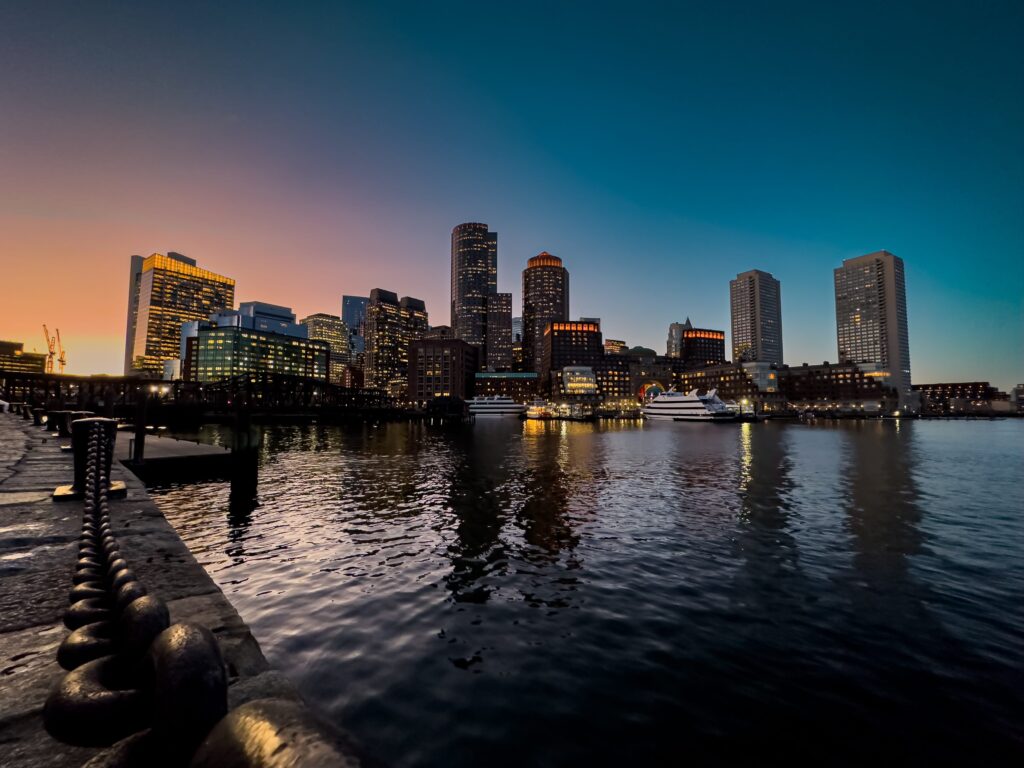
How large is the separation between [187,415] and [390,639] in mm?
105867

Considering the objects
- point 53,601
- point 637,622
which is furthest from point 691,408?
point 53,601

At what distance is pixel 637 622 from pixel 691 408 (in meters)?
167

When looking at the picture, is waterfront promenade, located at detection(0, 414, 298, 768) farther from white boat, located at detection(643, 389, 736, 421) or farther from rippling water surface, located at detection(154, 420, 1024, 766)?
white boat, located at detection(643, 389, 736, 421)

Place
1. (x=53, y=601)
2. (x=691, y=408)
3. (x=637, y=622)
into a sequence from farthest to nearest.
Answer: (x=691, y=408) < (x=637, y=622) < (x=53, y=601)

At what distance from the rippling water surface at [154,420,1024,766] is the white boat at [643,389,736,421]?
141 metres

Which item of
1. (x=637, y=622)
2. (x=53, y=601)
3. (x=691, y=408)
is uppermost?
(x=691, y=408)

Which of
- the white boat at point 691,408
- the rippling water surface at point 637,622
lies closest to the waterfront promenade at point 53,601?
the rippling water surface at point 637,622

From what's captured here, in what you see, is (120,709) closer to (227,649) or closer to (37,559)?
(227,649)

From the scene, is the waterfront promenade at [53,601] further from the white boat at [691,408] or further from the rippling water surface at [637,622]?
the white boat at [691,408]

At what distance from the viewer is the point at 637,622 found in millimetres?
11141

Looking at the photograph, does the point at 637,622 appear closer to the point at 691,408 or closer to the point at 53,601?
the point at 53,601

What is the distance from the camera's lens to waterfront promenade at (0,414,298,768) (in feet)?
9.46

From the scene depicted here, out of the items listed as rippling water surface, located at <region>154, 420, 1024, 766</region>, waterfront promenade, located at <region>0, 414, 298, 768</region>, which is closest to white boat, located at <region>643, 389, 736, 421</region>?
rippling water surface, located at <region>154, 420, 1024, 766</region>

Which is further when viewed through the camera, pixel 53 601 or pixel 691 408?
pixel 691 408
